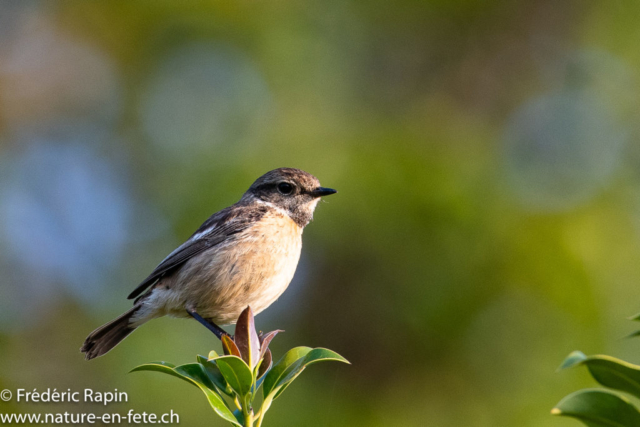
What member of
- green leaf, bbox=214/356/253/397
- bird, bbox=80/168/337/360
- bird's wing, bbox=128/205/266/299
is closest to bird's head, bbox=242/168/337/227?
bird, bbox=80/168/337/360

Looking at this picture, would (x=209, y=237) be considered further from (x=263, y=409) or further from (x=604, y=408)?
(x=604, y=408)

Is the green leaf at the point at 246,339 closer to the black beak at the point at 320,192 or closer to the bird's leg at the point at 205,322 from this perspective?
the bird's leg at the point at 205,322

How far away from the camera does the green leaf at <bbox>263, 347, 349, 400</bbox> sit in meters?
2.23

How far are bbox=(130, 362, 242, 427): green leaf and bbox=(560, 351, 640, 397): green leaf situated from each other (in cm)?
105

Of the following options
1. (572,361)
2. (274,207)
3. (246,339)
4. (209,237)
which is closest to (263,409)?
(246,339)

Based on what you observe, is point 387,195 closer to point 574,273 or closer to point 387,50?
point 574,273

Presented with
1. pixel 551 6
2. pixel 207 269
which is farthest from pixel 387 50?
pixel 207 269

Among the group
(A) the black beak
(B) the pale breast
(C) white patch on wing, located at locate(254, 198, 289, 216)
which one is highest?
(A) the black beak

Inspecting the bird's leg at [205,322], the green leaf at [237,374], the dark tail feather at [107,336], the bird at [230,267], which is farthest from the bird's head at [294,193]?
the green leaf at [237,374]

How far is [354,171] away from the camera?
722cm

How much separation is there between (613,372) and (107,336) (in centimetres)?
407

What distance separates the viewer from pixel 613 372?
155cm

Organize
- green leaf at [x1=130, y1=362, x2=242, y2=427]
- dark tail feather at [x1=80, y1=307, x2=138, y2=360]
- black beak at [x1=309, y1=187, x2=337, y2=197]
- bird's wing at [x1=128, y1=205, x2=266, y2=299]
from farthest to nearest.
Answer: black beak at [x1=309, y1=187, x2=337, y2=197] < bird's wing at [x1=128, y1=205, x2=266, y2=299] < dark tail feather at [x1=80, y1=307, x2=138, y2=360] < green leaf at [x1=130, y1=362, x2=242, y2=427]

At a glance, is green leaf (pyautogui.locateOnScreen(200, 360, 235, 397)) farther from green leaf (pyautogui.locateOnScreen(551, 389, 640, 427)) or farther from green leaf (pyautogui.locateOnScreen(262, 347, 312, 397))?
green leaf (pyautogui.locateOnScreen(551, 389, 640, 427))
